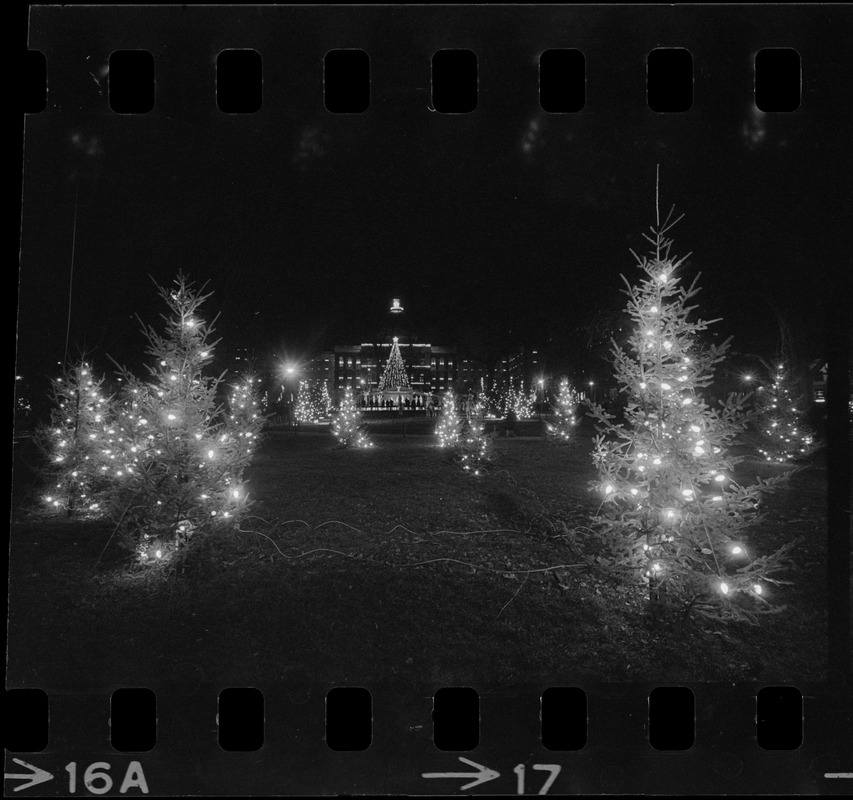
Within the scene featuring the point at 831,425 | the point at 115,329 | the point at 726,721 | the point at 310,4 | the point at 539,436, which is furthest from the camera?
the point at 539,436

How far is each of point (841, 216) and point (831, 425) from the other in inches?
71.8

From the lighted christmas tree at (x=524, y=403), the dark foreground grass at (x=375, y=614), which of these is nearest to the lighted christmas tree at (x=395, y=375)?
the lighted christmas tree at (x=524, y=403)

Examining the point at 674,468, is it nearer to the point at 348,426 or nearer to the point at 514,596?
the point at 514,596

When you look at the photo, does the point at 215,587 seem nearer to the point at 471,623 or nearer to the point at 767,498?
the point at 471,623

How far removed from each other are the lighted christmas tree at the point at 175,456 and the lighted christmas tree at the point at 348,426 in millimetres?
12751

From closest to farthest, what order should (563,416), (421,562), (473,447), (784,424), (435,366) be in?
(421,562) < (784,424) < (473,447) < (563,416) < (435,366)

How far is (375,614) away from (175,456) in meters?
3.63

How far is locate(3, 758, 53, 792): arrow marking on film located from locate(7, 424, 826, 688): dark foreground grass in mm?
730

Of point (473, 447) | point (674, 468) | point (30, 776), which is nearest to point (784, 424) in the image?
point (473, 447)

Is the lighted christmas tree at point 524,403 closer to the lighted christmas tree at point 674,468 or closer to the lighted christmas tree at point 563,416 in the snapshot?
the lighted christmas tree at point 563,416

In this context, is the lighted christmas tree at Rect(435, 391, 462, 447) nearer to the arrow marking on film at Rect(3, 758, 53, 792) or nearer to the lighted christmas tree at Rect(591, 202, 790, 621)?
the lighted christmas tree at Rect(591, 202, 790, 621)

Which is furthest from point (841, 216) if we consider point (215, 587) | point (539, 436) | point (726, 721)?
point (539, 436)

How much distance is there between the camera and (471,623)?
197 inches

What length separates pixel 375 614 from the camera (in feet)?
17.1
